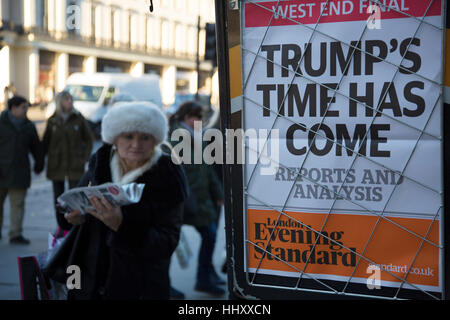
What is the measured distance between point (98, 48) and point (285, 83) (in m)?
39.0

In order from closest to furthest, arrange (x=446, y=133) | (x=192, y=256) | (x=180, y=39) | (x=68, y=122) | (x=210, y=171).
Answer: (x=446, y=133), (x=210, y=171), (x=192, y=256), (x=68, y=122), (x=180, y=39)

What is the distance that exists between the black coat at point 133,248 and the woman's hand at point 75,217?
0.04 metres

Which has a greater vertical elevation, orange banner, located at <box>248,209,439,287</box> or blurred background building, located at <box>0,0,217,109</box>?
blurred background building, located at <box>0,0,217,109</box>

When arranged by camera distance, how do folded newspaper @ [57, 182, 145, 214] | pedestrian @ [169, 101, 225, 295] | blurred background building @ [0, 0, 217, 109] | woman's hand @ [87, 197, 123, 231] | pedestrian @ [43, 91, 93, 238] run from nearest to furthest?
folded newspaper @ [57, 182, 145, 214] < woman's hand @ [87, 197, 123, 231] < pedestrian @ [169, 101, 225, 295] < pedestrian @ [43, 91, 93, 238] < blurred background building @ [0, 0, 217, 109]

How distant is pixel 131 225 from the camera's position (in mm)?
3127

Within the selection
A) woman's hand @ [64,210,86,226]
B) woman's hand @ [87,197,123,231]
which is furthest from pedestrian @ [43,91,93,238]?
woman's hand @ [87,197,123,231]

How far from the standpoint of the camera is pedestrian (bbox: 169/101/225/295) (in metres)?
5.62

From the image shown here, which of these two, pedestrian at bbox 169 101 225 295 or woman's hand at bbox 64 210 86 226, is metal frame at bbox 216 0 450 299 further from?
pedestrian at bbox 169 101 225 295

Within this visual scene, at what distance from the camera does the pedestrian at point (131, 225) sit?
3209 mm

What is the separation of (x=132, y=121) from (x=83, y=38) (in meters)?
37.9

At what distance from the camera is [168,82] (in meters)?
54.7

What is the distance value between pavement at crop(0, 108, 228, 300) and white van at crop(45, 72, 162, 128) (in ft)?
40.4

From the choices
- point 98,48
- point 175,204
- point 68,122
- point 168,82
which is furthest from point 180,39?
point 175,204
